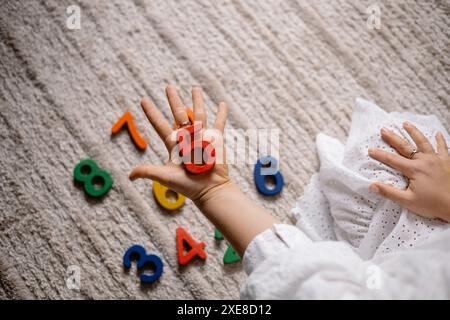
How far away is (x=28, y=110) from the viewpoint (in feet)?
2.72

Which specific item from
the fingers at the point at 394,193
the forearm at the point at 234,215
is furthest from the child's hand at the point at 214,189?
the fingers at the point at 394,193

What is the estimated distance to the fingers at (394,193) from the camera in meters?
0.59

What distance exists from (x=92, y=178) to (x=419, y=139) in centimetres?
61

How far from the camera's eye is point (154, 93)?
85 centimetres

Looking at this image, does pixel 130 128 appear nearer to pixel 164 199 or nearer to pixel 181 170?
pixel 164 199

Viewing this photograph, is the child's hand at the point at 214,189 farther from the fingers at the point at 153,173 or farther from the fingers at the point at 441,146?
the fingers at the point at 441,146

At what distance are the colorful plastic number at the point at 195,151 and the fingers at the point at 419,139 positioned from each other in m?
0.33

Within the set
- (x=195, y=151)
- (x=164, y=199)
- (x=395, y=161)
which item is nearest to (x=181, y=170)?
(x=195, y=151)

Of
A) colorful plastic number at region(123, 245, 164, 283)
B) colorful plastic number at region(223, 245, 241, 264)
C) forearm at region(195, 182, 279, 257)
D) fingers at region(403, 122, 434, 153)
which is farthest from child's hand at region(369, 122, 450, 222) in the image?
colorful plastic number at region(123, 245, 164, 283)

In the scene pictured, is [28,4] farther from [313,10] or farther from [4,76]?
[313,10]

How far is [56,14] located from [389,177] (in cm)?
77
